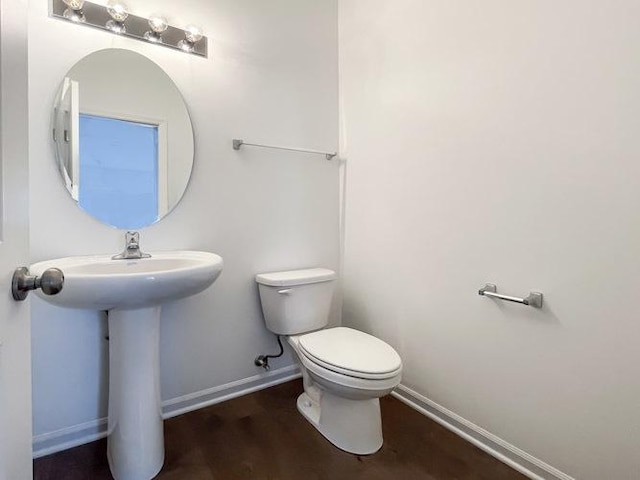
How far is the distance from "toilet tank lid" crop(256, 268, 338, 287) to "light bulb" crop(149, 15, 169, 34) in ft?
4.00

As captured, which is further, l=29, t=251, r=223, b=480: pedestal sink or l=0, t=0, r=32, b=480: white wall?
l=29, t=251, r=223, b=480: pedestal sink

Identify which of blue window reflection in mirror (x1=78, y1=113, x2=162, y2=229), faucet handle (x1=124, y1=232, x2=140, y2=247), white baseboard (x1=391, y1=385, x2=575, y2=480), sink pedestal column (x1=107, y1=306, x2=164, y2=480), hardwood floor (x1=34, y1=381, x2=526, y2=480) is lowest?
hardwood floor (x1=34, y1=381, x2=526, y2=480)

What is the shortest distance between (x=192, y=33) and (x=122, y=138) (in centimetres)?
58

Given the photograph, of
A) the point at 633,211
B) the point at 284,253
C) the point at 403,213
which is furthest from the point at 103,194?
the point at 633,211

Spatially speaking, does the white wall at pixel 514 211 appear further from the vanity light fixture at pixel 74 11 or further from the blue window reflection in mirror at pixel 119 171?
the vanity light fixture at pixel 74 11

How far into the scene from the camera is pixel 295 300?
175 cm

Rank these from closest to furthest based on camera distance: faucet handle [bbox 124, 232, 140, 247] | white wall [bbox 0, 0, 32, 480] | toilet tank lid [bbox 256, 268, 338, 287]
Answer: white wall [bbox 0, 0, 32, 480]
faucet handle [bbox 124, 232, 140, 247]
toilet tank lid [bbox 256, 268, 338, 287]

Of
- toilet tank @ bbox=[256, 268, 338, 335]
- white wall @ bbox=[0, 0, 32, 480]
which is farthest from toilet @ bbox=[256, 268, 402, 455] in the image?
white wall @ bbox=[0, 0, 32, 480]

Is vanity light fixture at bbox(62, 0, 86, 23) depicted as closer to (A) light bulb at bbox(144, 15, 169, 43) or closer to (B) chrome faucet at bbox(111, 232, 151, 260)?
(A) light bulb at bbox(144, 15, 169, 43)

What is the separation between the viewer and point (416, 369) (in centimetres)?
174

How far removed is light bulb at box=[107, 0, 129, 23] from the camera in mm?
1403

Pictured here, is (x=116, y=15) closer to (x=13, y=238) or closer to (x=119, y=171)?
(x=119, y=171)

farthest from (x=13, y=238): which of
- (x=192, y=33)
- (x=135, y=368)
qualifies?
(x=192, y=33)

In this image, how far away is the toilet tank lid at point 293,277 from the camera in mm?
1723
